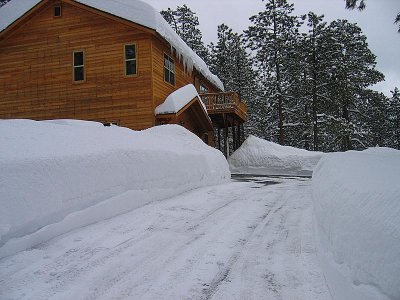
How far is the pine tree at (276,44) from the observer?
28.1 meters

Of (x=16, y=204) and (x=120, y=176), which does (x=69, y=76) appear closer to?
(x=120, y=176)

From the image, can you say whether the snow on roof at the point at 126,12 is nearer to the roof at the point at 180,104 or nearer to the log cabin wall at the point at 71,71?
the log cabin wall at the point at 71,71

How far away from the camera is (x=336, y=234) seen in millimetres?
2904

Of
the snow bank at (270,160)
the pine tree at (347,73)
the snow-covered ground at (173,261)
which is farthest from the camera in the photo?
the pine tree at (347,73)

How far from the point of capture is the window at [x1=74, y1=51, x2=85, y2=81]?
1557 cm

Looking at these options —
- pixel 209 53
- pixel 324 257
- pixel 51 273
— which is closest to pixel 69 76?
pixel 51 273

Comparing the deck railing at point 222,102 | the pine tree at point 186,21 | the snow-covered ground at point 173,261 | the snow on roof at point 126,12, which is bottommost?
the snow-covered ground at point 173,261

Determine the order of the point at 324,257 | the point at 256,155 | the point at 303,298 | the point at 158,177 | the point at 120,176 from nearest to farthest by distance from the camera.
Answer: the point at 303,298, the point at 324,257, the point at 120,176, the point at 158,177, the point at 256,155

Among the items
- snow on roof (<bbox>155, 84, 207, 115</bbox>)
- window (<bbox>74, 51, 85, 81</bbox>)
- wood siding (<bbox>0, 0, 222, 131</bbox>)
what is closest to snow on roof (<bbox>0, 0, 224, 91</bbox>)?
wood siding (<bbox>0, 0, 222, 131</bbox>)

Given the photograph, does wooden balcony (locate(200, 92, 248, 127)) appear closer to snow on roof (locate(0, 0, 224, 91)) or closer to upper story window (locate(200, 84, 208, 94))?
snow on roof (locate(0, 0, 224, 91))

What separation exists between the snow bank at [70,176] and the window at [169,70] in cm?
956

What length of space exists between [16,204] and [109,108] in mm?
12015

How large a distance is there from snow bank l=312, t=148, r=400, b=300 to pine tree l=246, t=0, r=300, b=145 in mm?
25617

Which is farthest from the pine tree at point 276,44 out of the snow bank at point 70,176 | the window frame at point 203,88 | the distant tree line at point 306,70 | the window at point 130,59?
the snow bank at point 70,176
